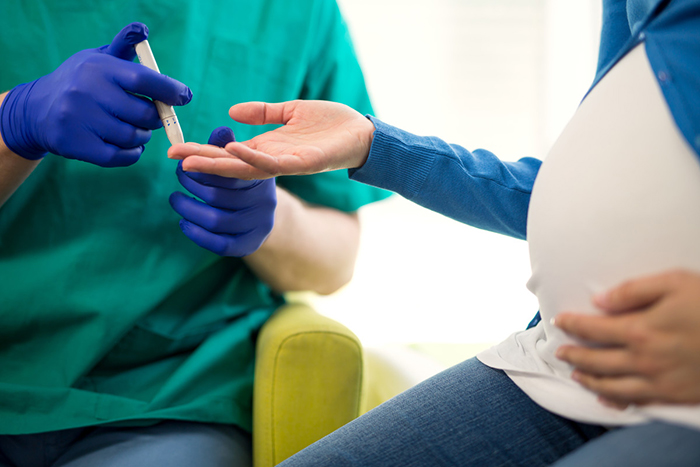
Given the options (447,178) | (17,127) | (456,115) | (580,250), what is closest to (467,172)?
(447,178)

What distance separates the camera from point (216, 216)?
65 cm

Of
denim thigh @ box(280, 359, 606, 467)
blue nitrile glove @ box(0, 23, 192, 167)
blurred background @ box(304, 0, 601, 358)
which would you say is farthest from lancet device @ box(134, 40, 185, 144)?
blurred background @ box(304, 0, 601, 358)

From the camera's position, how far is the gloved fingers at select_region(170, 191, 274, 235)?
65cm

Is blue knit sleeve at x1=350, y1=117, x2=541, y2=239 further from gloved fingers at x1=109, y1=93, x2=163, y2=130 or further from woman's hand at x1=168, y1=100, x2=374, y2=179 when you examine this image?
gloved fingers at x1=109, y1=93, x2=163, y2=130

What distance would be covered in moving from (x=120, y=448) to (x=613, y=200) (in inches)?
26.6

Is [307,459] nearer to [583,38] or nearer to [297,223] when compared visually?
[297,223]

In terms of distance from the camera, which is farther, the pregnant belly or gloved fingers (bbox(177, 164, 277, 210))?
gloved fingers (bbox(177, 164, 277, 210))

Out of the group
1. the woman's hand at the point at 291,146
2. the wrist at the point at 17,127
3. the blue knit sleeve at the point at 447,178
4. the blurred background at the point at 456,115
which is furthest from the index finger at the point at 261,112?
the blurred background at the point at 456,115

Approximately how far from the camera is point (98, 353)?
2.34ft

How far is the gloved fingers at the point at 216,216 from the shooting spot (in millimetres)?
654

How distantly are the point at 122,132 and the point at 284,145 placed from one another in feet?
0.65

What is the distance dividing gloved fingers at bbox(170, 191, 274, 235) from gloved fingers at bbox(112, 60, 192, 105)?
0.15 meters

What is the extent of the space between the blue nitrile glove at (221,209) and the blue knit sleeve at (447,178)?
0.49 ft

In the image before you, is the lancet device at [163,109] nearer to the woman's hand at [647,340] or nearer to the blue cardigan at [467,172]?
the blue cardigan at [467,172]
